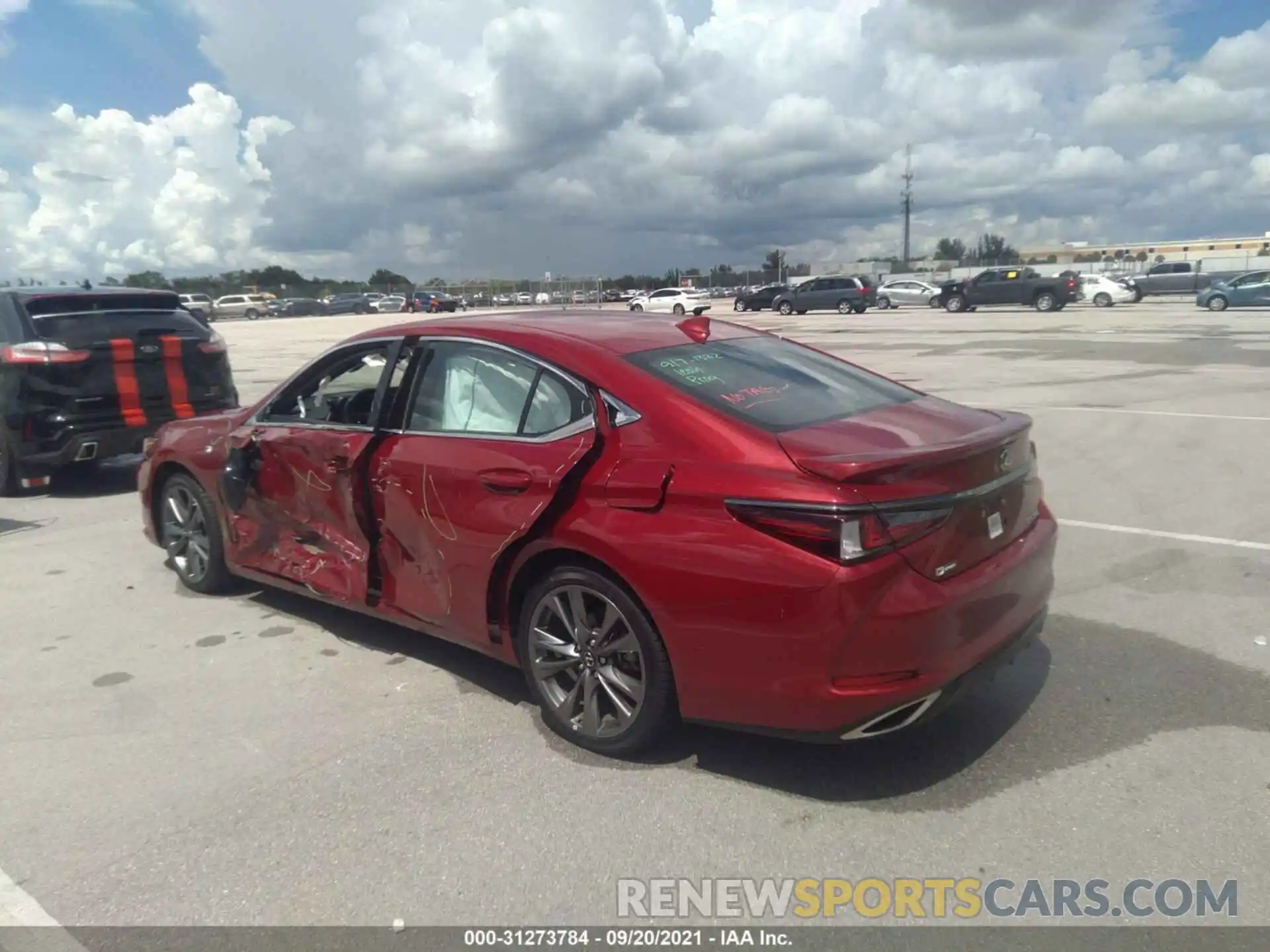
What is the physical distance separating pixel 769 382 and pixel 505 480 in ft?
3.73

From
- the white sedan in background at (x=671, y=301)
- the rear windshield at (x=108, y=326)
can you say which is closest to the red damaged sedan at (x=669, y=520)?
the rear windshield at (x=108, y=326)

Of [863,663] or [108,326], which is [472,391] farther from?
[108,326]

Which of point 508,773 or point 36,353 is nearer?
point 508,773

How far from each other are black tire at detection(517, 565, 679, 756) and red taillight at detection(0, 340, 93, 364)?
6.40m

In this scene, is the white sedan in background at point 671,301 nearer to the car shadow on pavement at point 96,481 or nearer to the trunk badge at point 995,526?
the car shadow on pavement at point 96,481

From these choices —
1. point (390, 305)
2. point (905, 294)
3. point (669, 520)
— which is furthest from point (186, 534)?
point (390, 305)

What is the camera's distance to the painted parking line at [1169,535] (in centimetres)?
614

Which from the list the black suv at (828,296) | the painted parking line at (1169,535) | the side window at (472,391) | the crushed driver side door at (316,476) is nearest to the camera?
the side window at (472,391)

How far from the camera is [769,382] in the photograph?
4008 millimetres

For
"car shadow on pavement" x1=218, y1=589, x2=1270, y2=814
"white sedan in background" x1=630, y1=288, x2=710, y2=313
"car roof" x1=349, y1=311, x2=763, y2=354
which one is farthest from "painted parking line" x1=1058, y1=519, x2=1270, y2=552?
"white sedan in background" x1=630, y1=288, x2=710, y2=313

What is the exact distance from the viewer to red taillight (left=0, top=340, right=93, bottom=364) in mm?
8227

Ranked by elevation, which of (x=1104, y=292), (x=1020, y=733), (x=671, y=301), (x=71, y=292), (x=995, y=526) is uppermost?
(x=71, y=292)

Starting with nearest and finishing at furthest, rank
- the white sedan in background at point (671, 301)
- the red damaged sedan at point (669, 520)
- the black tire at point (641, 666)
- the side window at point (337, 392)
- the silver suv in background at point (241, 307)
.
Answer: the red damaged sedan at point (669, 520), the black tire at point (641, 666), the side window at point (337, 392), the white sedan in background at point (671, 301), the silver suv in background at point (241, 307)

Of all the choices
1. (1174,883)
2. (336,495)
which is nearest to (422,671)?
(336,495)
